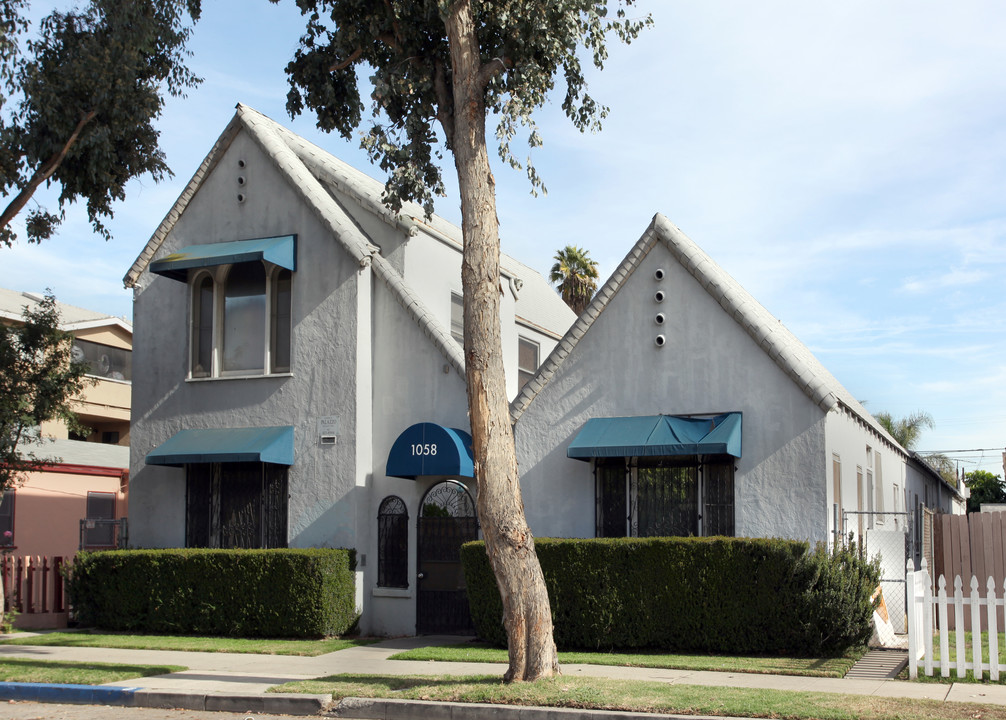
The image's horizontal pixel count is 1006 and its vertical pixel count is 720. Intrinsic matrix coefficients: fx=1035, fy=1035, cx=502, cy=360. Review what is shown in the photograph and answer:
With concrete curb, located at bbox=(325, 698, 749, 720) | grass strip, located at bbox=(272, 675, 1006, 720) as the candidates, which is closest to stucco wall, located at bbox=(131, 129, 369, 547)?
grass strip, located at bbox=(272, 675, 1006, 720)

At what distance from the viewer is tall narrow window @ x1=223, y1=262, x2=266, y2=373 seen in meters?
19.9

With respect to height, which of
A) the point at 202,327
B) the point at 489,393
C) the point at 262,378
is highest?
the point at 202,327

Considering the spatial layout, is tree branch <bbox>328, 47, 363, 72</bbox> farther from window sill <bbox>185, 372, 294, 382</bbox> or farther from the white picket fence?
the white picket fence

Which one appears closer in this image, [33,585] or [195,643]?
[195,643]

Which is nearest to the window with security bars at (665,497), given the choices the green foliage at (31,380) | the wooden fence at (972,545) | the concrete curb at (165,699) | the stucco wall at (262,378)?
the wooden fence at (972,545)

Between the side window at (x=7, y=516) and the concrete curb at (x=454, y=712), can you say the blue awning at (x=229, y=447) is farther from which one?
the side window at (x=7, y=516)

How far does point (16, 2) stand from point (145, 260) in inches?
217

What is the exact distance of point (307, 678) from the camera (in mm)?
Result: 13133

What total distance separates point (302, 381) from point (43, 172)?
18.5ft

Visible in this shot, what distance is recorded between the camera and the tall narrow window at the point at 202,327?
20.3 meters

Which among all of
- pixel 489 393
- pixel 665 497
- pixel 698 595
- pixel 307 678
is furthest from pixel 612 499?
pixel 307 678

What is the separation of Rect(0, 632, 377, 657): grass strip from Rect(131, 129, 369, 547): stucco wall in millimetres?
Answer: 2057

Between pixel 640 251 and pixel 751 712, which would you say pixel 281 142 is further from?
pixel 751 712

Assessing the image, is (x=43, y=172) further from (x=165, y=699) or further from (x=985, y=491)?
(x=985, y=491)
